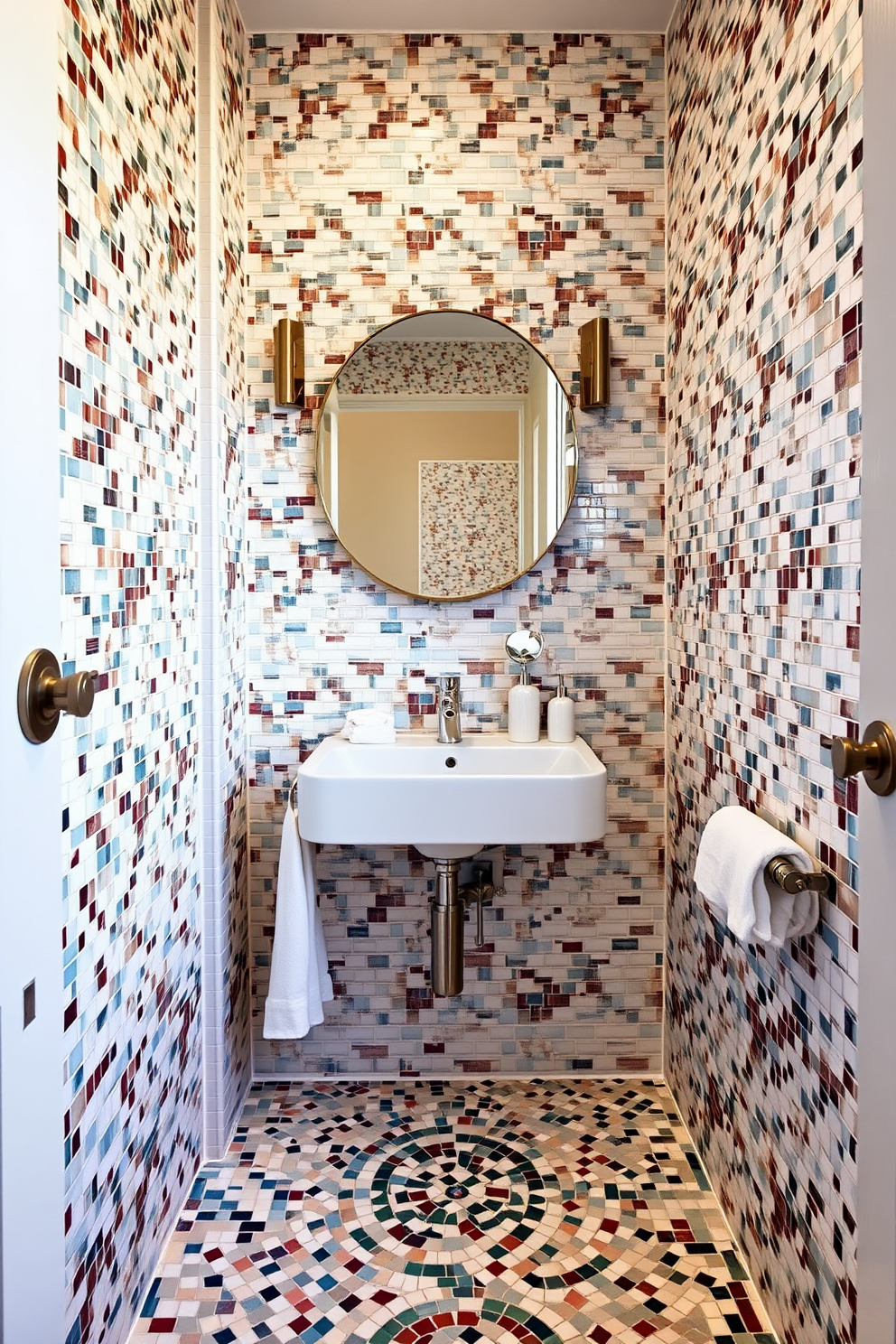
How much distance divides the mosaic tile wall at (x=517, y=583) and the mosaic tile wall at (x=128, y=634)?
38 centimetres

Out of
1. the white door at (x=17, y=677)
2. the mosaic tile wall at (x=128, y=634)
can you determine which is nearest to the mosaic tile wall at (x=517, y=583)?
the mosaic tile wall at (x=128, y=634)

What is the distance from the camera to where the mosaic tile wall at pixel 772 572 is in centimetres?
121

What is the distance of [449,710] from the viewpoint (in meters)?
2.17

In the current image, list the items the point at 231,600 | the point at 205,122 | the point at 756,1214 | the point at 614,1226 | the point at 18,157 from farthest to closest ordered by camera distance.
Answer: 1. the point at 231,600
2. the point at 205,122
3. the point at 614,1226
4. the point at 756,1214
5. the point at 18,157

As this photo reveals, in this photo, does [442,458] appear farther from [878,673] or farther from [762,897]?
[878,673]

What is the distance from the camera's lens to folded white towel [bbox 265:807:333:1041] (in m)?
2.02

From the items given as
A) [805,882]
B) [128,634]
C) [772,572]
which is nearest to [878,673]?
[805,882]

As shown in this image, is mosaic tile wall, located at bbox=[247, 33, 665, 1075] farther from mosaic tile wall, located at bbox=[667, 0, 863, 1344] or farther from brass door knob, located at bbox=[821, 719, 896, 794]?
brass door knob, located at bbox=[821, 719, 896, 794]

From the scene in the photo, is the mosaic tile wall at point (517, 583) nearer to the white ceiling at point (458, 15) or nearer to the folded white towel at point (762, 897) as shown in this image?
the white ceiling at point (458, 15)

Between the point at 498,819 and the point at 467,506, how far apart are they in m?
0.80

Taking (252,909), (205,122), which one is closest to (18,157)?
(205,122)

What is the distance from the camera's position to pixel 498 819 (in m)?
1.91

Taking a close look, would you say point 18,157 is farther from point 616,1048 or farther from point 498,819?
point 616,1048

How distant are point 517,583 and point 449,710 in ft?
1.25
